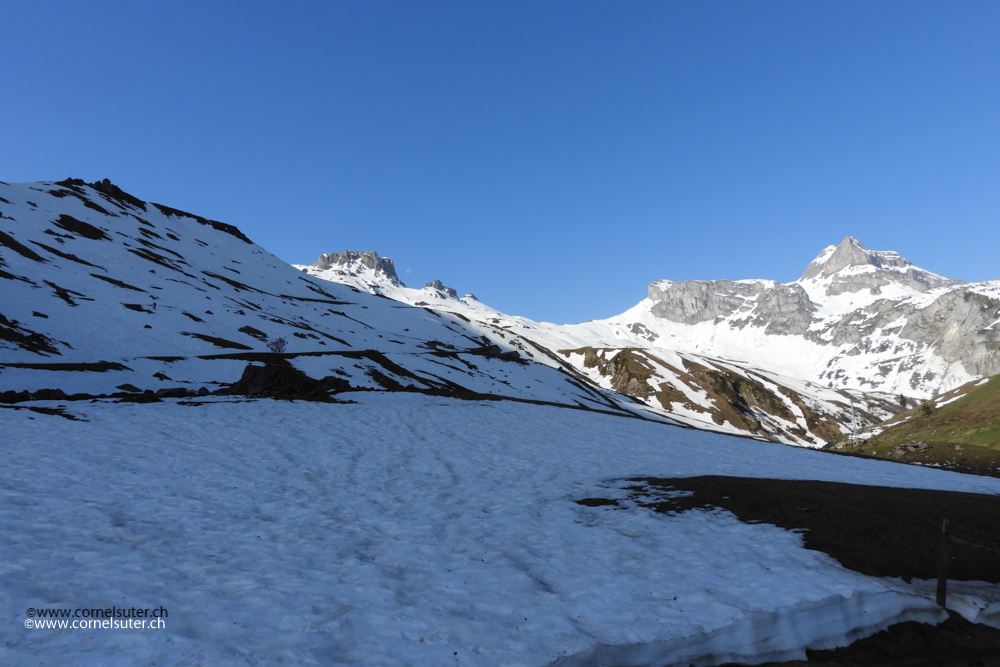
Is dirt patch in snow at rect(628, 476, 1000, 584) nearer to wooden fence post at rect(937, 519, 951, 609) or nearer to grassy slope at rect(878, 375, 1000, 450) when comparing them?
wooden fence post at rect(937, 519, 951, 609)

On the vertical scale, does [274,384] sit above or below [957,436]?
below

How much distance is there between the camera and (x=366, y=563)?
10703 millimetres

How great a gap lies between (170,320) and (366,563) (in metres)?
62.3

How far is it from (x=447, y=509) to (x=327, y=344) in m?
71.9

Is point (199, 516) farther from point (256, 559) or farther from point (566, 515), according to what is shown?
point (566, 515)

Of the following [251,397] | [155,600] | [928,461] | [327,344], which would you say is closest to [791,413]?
[928,461]

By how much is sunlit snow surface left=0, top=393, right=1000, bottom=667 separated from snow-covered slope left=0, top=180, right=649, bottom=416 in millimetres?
17172

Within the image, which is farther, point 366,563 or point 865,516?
point 865,516

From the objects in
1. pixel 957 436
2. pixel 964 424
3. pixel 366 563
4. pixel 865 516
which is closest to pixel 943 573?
pixel 865 516

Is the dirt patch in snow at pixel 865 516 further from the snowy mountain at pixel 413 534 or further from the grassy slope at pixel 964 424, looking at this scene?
the grassy slope at pixel 964 424

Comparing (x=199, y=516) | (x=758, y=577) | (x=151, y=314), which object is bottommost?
(x=199, y=516)

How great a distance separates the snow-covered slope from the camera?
3946 cm

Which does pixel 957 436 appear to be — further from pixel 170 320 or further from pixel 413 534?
pixel 170 320

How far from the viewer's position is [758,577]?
10742mm
